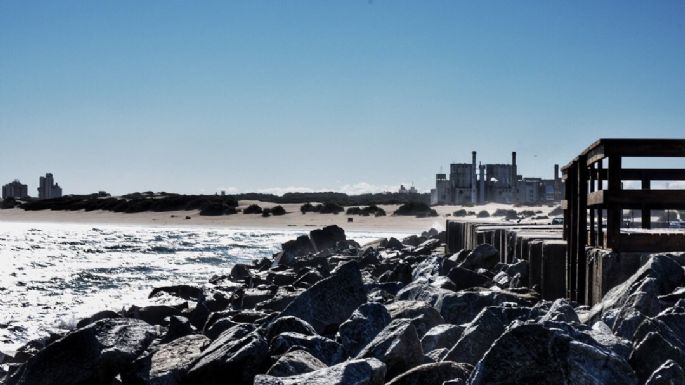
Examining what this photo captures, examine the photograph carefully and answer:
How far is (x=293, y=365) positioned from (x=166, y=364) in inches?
49.9

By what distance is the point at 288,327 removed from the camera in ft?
19.7

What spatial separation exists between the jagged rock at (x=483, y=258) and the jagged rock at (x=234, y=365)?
6.31 metres

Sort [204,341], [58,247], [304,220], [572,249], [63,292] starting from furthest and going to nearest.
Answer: [304,220]
[58,247]
[63,292]
[572,249]
[204,341]

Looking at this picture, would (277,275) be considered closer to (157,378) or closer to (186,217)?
(157,378)

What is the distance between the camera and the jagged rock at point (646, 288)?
559 centimetres

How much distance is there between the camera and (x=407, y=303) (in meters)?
6.88

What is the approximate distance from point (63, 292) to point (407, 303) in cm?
1066

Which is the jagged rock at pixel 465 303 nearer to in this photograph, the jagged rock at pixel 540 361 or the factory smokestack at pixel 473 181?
the jagged rock at pixel 540 361

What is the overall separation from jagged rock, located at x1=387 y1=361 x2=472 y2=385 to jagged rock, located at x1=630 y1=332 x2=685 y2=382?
0.92 metres

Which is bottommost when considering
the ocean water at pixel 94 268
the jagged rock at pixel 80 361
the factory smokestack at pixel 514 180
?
the ocean water at pixel 94 268

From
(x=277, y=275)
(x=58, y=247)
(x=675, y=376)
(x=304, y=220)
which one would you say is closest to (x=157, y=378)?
(x=675, y=376)

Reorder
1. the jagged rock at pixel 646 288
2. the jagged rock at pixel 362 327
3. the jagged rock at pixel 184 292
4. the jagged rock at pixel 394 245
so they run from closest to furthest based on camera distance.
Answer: the jagged rock at pixel 646 288, the jagged rock at pixel 362 327, the jagged rock at pixel 184 292, the jagged rock at pixel 394 245

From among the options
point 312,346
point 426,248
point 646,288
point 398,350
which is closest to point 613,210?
point 646,288

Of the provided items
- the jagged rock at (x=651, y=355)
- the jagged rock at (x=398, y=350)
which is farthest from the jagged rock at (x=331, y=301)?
the jagged rock at (x=651, y=355)
